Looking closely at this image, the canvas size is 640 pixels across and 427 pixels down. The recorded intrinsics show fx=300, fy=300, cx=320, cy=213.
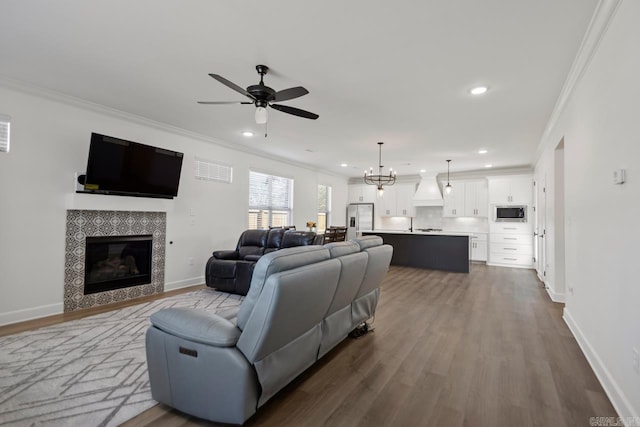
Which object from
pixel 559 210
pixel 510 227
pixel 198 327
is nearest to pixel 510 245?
pixel 510 227

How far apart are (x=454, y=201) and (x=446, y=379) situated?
729cm

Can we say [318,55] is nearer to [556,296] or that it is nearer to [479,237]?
[556,296]

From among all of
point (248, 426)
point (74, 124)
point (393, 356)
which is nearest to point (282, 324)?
point (248, 426)

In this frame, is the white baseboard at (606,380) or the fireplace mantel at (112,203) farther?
the fireplace mantel at (112,203)

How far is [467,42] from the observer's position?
2424mm

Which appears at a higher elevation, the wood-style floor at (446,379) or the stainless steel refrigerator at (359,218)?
the stainless steel refrigerator at (359,218)

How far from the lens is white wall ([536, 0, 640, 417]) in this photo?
5.63 feet

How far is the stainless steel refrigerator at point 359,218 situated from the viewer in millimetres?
9992

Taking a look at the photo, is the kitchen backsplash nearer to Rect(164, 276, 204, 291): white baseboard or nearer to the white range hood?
the white range hood

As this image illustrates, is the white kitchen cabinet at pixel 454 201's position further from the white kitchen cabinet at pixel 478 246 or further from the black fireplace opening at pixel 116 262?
the black fireplace opening at pixel 116 262

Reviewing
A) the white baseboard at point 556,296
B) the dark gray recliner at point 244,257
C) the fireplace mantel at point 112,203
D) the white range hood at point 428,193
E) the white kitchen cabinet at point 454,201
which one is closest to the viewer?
the fireplace mantel at point 112,203

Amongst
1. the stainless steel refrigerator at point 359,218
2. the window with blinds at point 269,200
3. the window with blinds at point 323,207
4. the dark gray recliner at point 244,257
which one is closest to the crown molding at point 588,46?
the dark gray recliner at point 244,257

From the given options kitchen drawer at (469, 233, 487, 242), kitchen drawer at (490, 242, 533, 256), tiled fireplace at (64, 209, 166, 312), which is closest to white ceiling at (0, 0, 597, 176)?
tiled fireplace at (64, 209, 166, 312)

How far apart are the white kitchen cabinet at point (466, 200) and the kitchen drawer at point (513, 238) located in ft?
2.35
